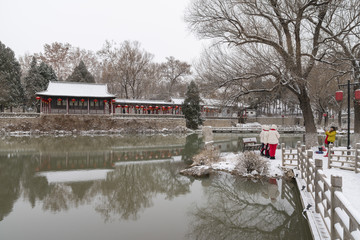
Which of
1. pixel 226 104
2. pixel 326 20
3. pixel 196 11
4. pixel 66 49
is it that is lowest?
pixel 226 104

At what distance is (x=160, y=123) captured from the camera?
109ft

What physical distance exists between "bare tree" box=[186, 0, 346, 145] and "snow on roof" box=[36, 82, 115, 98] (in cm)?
2166

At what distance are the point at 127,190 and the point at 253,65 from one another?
8.28 metres

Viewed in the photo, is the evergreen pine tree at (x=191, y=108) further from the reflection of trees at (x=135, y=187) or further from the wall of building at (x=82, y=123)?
the reflection of trees at (x=135, y=187)

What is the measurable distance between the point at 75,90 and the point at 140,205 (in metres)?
28.2

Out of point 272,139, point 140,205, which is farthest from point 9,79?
point 272,139

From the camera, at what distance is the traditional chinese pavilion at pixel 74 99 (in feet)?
98.0

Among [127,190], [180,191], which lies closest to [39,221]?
[127,190]

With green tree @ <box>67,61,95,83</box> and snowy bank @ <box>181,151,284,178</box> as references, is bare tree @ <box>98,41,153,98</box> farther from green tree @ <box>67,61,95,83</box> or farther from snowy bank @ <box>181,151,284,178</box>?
snowy bank @ <box>181,151,284,178</box>

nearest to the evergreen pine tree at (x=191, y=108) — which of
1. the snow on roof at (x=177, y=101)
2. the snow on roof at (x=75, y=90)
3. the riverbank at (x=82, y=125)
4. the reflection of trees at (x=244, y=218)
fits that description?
the riverbank at (x=82, y=125)

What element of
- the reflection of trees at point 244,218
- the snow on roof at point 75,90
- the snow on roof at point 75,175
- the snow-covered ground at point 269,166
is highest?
the snow on roof at point 75,90

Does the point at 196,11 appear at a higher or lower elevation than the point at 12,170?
higher

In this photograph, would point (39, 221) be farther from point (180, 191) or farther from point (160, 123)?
point (160, 123)

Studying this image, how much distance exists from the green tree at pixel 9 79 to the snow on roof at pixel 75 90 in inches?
203
